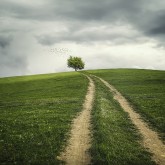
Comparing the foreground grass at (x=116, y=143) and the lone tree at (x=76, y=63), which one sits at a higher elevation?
the lone tree at (x=76, y=63)

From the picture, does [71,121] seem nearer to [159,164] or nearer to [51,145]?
[51,145]

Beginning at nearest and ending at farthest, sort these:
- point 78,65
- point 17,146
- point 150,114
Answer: point 17,146
point 150,114
point 78,65

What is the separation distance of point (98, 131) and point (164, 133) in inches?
212

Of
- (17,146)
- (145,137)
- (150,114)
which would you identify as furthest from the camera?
(150,114)

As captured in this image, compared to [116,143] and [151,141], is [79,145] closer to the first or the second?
[116,143]

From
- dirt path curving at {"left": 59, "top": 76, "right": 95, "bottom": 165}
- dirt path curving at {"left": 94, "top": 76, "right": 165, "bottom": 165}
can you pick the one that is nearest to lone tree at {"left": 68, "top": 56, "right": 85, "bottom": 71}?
dirt path curving at {"left": 94, "top": 76, "right": 165, "bottom": 165}

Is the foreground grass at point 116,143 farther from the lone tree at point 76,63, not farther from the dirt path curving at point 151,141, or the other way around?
the lone tree at point 76,63

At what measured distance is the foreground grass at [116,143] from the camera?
14.2 metres

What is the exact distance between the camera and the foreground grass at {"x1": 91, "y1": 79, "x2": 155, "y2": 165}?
14.2m

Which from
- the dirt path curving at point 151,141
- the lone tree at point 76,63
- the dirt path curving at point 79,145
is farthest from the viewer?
the lone tree at point 76,63

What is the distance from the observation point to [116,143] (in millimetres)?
17094

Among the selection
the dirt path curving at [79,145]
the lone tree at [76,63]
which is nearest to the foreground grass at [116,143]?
the dirt path curving at [79,145]

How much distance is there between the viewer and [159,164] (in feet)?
45.1

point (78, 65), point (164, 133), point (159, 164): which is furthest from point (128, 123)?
point (78, 65)
